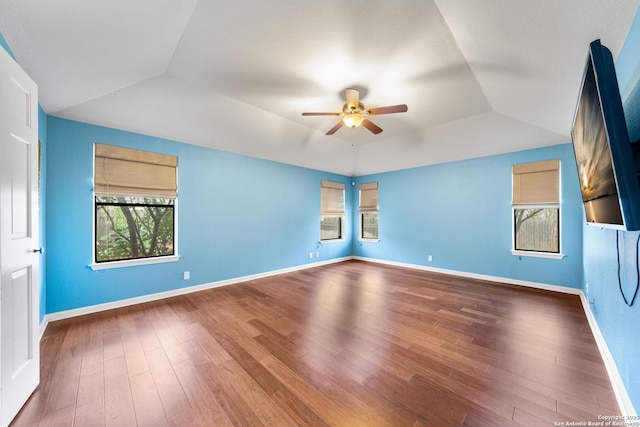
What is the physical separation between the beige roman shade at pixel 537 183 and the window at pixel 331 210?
12.3 ft

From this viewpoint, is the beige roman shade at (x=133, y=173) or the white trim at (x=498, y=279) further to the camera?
the white trim at (x=498, y=279)

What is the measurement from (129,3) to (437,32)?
2341mm

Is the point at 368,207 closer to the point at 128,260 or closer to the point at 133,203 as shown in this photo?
the point at 133,203

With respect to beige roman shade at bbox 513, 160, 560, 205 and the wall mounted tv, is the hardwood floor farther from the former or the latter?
beige roman shade at bbox 513, 160, 560, 205

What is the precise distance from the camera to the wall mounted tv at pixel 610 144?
3.15 ft

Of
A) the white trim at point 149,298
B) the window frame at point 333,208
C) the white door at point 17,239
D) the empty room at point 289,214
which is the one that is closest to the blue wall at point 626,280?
the empty room at point 289,214

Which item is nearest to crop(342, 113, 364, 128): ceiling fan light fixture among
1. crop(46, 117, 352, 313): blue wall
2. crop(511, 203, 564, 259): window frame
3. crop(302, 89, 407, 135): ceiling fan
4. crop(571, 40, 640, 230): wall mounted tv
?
crop(302, 89, 407, 135): ceiling fan

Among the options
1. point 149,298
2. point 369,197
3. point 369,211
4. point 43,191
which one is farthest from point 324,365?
point 369,197

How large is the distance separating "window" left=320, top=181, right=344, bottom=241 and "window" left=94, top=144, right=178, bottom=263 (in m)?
3.38

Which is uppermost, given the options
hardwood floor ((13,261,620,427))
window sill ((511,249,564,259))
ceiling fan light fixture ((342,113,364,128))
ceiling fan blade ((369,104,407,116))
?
ceiling fan light fixture ((342,113,364,128))

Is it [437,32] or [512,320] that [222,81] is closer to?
[437,32]

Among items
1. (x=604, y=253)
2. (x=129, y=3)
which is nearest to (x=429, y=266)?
(x=604, y=253)

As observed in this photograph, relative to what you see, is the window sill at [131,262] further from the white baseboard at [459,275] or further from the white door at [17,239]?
the white door at [17,239]

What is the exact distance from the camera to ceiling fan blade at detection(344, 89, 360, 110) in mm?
2795
